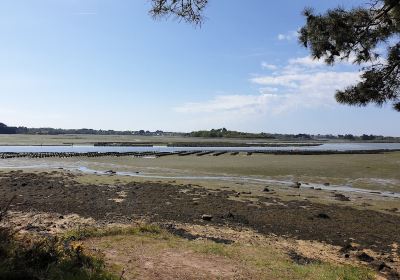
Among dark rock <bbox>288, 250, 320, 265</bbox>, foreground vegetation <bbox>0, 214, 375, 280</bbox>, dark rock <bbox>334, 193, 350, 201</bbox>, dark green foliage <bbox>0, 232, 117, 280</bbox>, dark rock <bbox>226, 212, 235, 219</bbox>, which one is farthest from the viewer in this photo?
dark rock <bbox>334, 193, 350, 201</bbox>

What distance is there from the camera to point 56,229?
1338 centimetres

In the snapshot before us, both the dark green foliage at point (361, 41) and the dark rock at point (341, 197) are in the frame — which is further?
the dark rock at point (341, 197)

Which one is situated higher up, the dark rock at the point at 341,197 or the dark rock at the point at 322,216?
the dark rock at the point at 322,216

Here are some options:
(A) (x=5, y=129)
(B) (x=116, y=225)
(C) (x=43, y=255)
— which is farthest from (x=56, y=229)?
(A) (x=5, y=129)

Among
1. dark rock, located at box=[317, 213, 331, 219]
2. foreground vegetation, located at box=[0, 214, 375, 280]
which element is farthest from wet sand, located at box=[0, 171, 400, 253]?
foreground vegetation, located at box=[0, 214, 375, 280]

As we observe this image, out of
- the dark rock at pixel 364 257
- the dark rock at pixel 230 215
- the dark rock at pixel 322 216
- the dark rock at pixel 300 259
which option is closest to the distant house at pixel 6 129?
the dark rock at pixel 230 215

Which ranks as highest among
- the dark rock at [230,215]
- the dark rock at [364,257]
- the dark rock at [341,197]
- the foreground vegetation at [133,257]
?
the foreground vegetation at [133,257]

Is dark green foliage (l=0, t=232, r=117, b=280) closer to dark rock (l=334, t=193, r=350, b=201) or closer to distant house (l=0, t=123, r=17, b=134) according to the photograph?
dark rock (l=334, t=193, r=350, b=201)

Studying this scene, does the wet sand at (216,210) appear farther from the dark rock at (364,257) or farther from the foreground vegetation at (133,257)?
the foreground vegetation at (133,257)

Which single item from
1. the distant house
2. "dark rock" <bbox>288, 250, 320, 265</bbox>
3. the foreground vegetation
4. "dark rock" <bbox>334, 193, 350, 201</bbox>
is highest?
the distant house

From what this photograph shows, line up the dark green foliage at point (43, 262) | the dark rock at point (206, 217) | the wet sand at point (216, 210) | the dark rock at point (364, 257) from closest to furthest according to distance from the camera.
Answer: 1. the dark green foliage at point (43, 262)
2. the dark rock at point (364, 257)
3. the wet sand at point (216, 210)
4. the dark rock at point (206, 217)

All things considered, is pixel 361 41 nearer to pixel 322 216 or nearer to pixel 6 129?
pixel 322 216

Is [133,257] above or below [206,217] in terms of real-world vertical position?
above

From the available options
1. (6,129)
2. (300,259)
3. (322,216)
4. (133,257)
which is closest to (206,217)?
(322,216)
